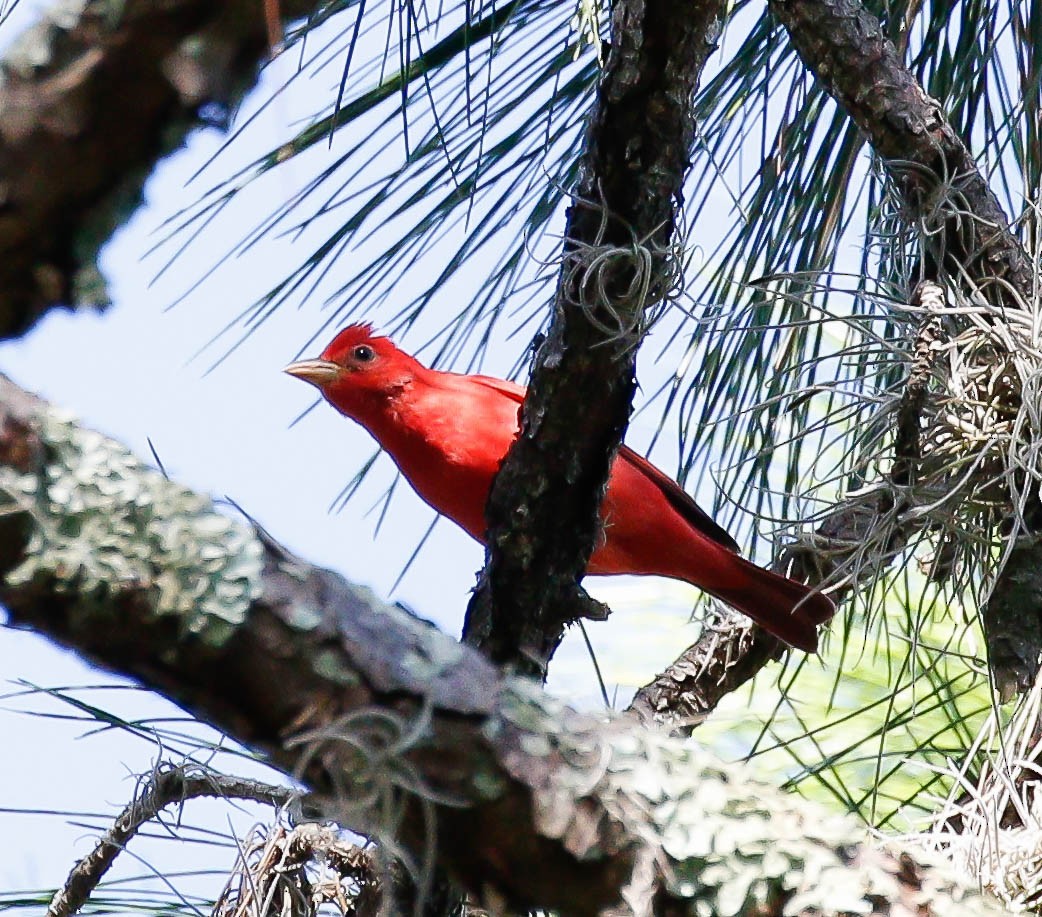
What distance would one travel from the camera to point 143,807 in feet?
5.65

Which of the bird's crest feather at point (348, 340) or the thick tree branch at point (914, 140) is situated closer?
the thick tree branch at point (914, 140)

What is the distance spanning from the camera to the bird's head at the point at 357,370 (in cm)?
283

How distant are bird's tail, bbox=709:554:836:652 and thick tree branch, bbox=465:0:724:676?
0.48m

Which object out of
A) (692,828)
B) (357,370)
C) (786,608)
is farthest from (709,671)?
(692,828)

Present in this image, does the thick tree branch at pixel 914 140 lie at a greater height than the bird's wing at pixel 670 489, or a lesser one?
greater

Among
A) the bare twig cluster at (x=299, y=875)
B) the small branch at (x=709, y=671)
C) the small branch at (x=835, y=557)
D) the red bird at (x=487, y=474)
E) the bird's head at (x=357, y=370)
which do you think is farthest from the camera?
the bird's head at (x=357, y=370)

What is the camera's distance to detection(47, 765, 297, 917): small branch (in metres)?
1.71

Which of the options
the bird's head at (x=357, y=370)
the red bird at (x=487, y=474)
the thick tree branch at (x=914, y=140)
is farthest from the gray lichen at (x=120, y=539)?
the bird's head at (x=357, y=370)

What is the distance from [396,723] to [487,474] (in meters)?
1.80

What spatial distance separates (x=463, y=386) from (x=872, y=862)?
1918 millimetres

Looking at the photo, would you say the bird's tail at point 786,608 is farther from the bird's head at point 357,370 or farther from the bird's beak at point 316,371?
the bird's beak at point 316,371

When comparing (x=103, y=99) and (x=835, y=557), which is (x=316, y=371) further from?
(x=103, y=99)

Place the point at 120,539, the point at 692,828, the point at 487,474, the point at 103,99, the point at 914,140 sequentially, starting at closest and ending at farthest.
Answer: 1. the point at 103,99
2. the point at 120,539
3. the point at 692,828
4. the point at 914,140
5. the point at 487,474

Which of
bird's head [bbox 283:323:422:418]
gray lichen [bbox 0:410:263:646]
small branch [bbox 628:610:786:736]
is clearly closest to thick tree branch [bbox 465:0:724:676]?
small branch [bbox 628:610:786:736]
